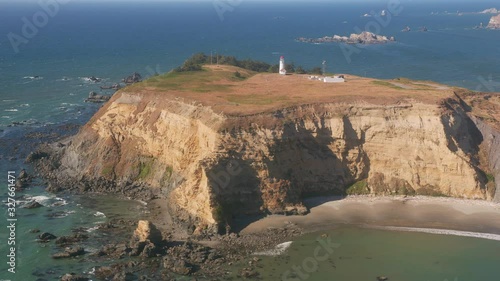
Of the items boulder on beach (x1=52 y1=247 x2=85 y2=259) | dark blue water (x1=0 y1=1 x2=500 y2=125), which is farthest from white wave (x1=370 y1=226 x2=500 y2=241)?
dark blue water (x1=0 y1=1 x2=500 y2=125)

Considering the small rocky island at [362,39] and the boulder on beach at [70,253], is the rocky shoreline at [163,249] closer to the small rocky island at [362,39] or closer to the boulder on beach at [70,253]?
the boulder on beach at [70,253]

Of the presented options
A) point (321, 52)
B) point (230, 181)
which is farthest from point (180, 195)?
point (321, 52)

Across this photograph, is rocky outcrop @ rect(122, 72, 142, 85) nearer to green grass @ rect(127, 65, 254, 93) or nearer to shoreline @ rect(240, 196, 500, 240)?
green grass @ rect(127, 65, 254, 93)

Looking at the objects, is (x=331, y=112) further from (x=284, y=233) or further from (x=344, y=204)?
(x=284, y=233)

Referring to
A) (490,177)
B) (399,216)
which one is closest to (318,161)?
(399,216)

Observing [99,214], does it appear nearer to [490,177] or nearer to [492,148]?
[490,177]

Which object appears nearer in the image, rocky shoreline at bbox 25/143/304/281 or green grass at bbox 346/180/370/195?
rocky shoreline at bbox 25/143/304/281

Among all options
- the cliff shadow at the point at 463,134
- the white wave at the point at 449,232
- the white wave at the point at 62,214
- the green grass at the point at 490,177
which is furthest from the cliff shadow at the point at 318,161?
the white wave at the point at 62,214
